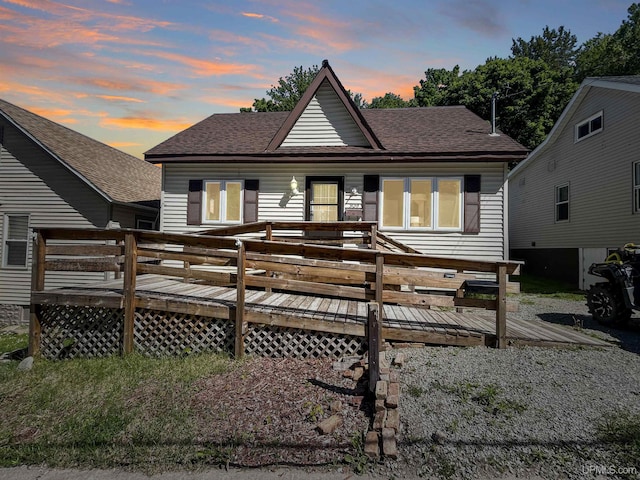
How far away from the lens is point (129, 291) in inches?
210

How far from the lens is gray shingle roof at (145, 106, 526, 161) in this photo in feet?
32.6

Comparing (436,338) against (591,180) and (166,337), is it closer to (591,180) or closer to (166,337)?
(166,337)

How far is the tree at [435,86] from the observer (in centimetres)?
2950

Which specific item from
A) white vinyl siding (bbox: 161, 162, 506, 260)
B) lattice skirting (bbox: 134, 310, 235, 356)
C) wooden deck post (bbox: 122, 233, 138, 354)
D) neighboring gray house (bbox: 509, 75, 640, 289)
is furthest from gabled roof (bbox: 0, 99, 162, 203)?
neighboring gray house (bbox: 509, 75, 640, 289)

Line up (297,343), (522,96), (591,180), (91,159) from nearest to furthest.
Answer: (297,343), (591,180), (91,159), (522,96)

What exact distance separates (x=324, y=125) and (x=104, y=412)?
355 inches

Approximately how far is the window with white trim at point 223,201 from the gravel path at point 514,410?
25.0ft

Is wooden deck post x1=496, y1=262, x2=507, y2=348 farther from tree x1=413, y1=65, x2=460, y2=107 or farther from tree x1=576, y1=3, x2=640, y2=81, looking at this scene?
tree x1=576, y1=3, x2=640, y2=81

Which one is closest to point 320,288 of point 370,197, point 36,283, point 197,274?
point 197,274

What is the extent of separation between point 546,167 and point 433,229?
897 centimetres

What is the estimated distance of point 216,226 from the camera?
10.8 meters

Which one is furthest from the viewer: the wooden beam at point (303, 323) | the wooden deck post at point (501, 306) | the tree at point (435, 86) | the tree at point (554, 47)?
the tree at point (554, 47)

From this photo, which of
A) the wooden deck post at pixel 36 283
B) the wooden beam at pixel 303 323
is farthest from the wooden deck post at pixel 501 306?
the wooden deck post at pixel 36 283

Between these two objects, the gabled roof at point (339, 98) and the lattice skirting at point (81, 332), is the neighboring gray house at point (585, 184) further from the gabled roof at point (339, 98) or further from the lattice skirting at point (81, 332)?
the lattice skirting at point (81, 332)
